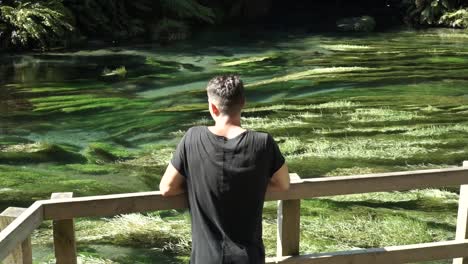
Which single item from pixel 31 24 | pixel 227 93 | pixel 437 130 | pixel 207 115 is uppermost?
pixel 31 24

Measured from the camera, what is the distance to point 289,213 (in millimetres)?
2912

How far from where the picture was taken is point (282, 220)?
290 centimetres

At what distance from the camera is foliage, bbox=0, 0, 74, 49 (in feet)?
55.1

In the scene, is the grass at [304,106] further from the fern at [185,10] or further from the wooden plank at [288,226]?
the fern at [185,10]

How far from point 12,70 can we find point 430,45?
445 inches

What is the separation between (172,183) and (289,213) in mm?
632

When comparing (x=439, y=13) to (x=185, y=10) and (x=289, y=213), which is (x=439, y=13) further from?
(x=289, y=213)

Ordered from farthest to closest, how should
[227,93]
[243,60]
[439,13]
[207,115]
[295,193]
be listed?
[439,13], [243,60], [207,115], [295,193], [227,93]

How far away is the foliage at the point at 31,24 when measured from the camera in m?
16.8

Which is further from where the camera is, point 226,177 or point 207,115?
point 207,115

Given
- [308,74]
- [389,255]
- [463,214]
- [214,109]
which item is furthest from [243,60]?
[214,109]

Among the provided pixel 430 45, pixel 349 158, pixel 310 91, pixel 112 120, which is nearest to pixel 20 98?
pixel 112 120

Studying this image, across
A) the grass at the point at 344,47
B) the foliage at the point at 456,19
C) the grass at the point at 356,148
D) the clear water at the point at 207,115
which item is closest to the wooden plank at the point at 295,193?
the clear water at the point at 207,115

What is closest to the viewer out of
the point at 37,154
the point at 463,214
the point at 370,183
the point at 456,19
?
the point at 370,183
